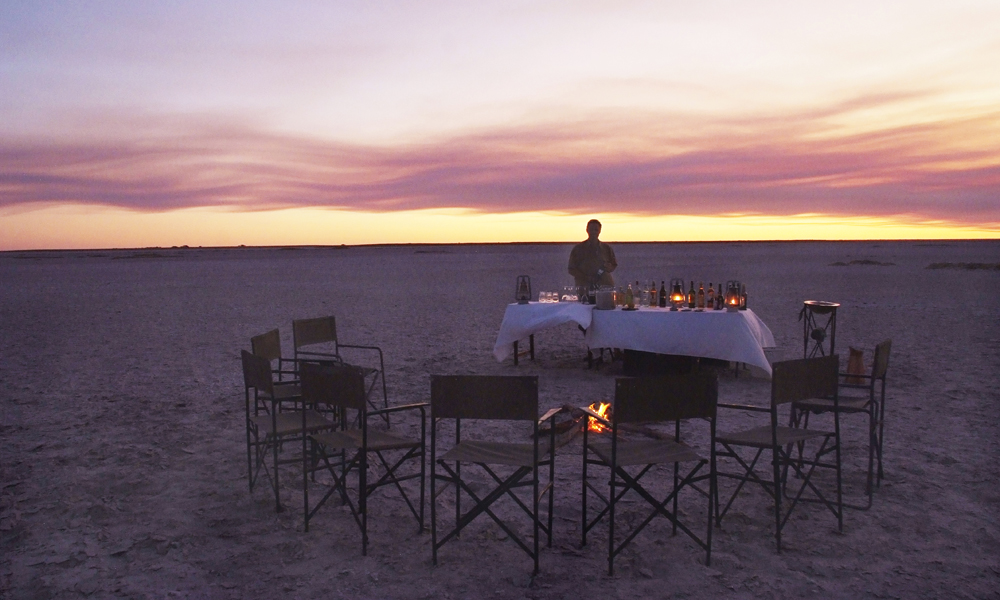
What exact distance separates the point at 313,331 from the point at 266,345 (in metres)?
1.09

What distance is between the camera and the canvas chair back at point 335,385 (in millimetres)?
3617

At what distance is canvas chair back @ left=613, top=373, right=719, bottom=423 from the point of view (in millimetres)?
3352

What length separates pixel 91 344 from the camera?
36.8 ft

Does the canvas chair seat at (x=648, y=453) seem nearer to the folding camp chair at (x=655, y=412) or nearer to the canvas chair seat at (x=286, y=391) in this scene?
the folding camp chair at (x=655, y=412)

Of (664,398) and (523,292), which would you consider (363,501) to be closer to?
(664,398)

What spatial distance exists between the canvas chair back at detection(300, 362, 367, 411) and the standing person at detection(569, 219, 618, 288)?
534cm

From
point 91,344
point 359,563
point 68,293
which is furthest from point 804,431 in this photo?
point 68,293

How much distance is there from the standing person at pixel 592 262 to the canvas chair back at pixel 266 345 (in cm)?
420

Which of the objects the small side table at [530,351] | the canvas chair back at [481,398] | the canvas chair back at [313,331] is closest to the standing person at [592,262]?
the small side table at [530,351]

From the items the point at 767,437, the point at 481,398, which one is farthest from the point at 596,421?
the point at 481,398

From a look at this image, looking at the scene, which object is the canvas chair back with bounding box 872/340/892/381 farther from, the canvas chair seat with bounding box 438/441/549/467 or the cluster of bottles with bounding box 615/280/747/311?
the cluster of bottles with bounding box 615/280/747/311

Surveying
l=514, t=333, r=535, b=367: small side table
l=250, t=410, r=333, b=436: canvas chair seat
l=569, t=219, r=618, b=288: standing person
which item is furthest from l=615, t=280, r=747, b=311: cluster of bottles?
l=250, t=410, r=333, b=436: canvas chair seat

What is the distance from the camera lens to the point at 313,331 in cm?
649

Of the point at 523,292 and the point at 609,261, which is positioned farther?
the point at 609,261
